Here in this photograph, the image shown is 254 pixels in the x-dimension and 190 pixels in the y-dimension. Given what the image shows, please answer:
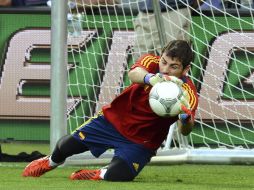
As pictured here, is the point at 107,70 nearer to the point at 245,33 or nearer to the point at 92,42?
the point at 92,42

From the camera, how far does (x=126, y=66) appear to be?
10.8 metres

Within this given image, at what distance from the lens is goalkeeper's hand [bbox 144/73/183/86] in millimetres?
7262

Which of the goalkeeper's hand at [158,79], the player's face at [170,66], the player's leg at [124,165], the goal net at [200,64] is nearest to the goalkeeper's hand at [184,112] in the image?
the goalkeeper's hand at [158,79]

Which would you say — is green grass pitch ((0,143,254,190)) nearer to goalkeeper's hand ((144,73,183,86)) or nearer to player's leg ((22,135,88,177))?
player's leg ((22,135,88,177))

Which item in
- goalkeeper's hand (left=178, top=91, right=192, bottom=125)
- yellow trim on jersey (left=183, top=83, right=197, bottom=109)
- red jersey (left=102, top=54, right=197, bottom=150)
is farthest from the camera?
red jersey (left=102, top=54, right=197, bottom=150)

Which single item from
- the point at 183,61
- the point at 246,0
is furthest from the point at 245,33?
the point at 183,61

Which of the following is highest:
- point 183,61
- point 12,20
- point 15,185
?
point 12,20

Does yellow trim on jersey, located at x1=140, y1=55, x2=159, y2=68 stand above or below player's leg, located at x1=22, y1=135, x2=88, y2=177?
above

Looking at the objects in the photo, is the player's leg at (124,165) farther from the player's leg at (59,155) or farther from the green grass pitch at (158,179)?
the player's leg at (59,155)

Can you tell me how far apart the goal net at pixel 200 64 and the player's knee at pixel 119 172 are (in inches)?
86.7

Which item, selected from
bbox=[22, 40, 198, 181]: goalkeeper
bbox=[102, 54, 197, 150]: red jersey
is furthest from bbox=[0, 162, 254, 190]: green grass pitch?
bbox=[102, 54, 197, 150]: red jersey

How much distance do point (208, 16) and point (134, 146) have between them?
10.3 ft

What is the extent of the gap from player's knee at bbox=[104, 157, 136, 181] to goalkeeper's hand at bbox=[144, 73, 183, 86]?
0.66 m

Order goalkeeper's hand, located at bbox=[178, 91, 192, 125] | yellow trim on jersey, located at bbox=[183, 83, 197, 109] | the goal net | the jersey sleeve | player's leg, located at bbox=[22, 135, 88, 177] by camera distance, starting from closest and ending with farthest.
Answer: goalkeeper's hand, located at bbox=[178, 91, 192, 125], yellow trim on jersey, located at bbox=[183, 83, 197, 109], the jersey sleeve, player's leg, located at bbox=[22, 135, 88, 177], the goal net
